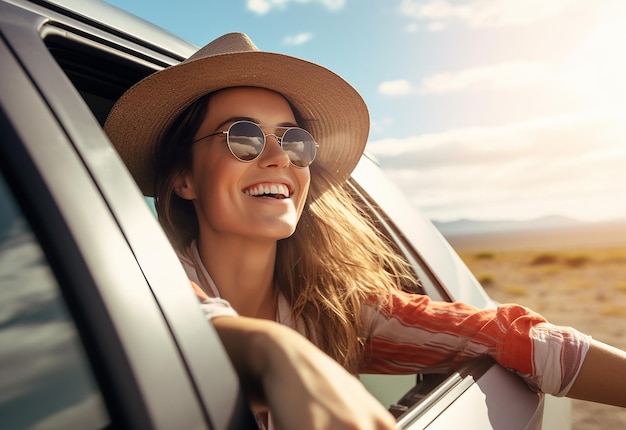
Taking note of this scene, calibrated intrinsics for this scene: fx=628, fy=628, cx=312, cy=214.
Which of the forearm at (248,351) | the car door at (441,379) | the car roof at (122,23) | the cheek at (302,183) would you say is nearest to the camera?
the forearm at (248,351)

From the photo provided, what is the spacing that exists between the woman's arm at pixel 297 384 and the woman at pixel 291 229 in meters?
0.74

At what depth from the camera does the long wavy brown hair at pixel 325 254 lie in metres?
1.87

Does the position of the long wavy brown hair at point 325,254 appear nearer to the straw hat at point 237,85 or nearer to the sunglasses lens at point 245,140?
the straw hat at point 237,85

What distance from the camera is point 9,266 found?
731 millimetres

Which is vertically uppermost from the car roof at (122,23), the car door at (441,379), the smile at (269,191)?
the car roof at (122,23)

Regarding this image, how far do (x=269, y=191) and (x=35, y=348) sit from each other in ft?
3.54

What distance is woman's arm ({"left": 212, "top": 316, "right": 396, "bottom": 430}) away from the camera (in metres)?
0.76

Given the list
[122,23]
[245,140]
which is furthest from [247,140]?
[122,23]

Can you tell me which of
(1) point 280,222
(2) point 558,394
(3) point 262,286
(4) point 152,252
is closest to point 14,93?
(4) point 152,252

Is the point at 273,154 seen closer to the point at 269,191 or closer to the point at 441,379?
the point at 269,191

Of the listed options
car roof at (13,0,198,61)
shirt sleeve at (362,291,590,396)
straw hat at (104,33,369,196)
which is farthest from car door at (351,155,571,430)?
car roof at (13,0,198,61)

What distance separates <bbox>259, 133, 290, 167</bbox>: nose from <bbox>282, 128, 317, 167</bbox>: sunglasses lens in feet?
0.08

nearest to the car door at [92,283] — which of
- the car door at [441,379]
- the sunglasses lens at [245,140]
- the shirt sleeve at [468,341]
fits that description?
the car door at [441,379]

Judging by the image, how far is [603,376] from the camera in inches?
63.1
